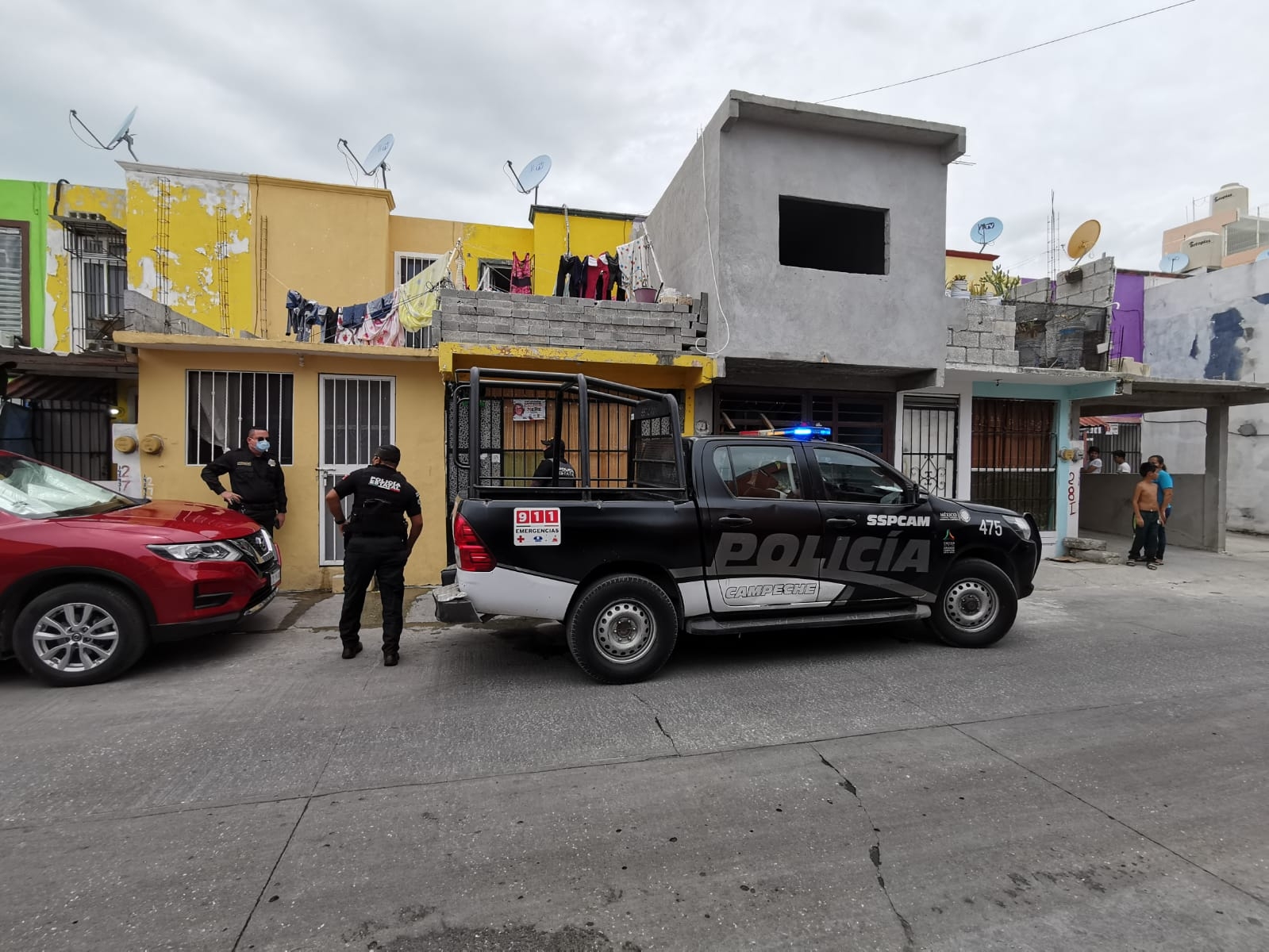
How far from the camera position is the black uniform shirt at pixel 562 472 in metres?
5.32

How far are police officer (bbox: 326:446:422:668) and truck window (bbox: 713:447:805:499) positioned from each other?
2445mm

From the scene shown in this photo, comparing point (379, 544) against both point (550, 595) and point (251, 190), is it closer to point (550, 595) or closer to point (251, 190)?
point (550, 595)

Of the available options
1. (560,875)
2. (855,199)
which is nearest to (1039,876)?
(560,875)

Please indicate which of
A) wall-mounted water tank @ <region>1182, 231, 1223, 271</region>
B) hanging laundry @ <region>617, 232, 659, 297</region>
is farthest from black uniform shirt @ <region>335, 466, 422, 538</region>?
wall-mounted water tank @ <region>1182, 231, 1223, 271</region>

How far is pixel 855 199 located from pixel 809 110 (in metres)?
1.29

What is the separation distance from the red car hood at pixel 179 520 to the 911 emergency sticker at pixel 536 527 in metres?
2.58

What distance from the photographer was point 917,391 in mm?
9961

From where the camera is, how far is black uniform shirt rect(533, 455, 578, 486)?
5.32 meters

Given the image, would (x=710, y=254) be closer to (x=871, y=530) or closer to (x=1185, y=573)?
(x=871, y=530)

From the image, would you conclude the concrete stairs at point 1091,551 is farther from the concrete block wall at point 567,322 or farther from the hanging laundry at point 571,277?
the hanging laundry at point 571,277

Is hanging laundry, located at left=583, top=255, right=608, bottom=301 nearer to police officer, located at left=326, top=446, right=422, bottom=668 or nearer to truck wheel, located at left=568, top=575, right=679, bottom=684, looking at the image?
police officer, located at left=326, top=446, right=422, bottom=668

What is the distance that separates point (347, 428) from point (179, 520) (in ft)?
10.0

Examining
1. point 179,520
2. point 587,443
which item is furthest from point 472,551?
point 179,520

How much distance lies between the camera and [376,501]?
5.01m
